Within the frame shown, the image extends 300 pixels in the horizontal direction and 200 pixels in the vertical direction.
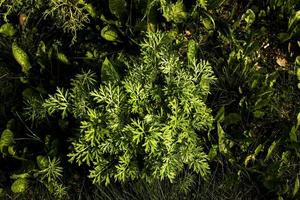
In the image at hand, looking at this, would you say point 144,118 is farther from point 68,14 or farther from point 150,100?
point 68,14

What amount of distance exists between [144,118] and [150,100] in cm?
12

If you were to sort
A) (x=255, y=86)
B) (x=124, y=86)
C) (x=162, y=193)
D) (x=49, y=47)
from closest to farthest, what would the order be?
(x=124, y=86) → (x=162, y=193) → (x=255, y=86) → (x=49, y=47)

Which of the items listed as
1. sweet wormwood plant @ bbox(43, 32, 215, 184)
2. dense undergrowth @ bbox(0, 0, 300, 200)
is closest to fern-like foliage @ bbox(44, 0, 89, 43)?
dense undergrowth @ bbox(0, 0, 300, 200)

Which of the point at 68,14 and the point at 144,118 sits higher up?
the point at 68,14

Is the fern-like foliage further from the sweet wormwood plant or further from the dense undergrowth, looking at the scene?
the sweet wormwood plant

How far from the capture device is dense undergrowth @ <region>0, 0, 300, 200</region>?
2174mm

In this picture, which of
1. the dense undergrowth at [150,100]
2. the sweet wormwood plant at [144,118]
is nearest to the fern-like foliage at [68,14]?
the dense undergrowth at [150,100]

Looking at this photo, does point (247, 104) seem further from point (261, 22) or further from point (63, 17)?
point (63, 17)

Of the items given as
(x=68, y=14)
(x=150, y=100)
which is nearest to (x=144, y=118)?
(x=150, y=100)

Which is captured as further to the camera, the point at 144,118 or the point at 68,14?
the point at 68,14

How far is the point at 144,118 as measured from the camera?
2121 mm

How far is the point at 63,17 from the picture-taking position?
264 cm

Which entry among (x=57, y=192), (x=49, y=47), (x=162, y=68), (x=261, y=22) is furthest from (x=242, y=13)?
(x=57, y=192)

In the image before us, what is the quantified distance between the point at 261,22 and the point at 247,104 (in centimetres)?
57
